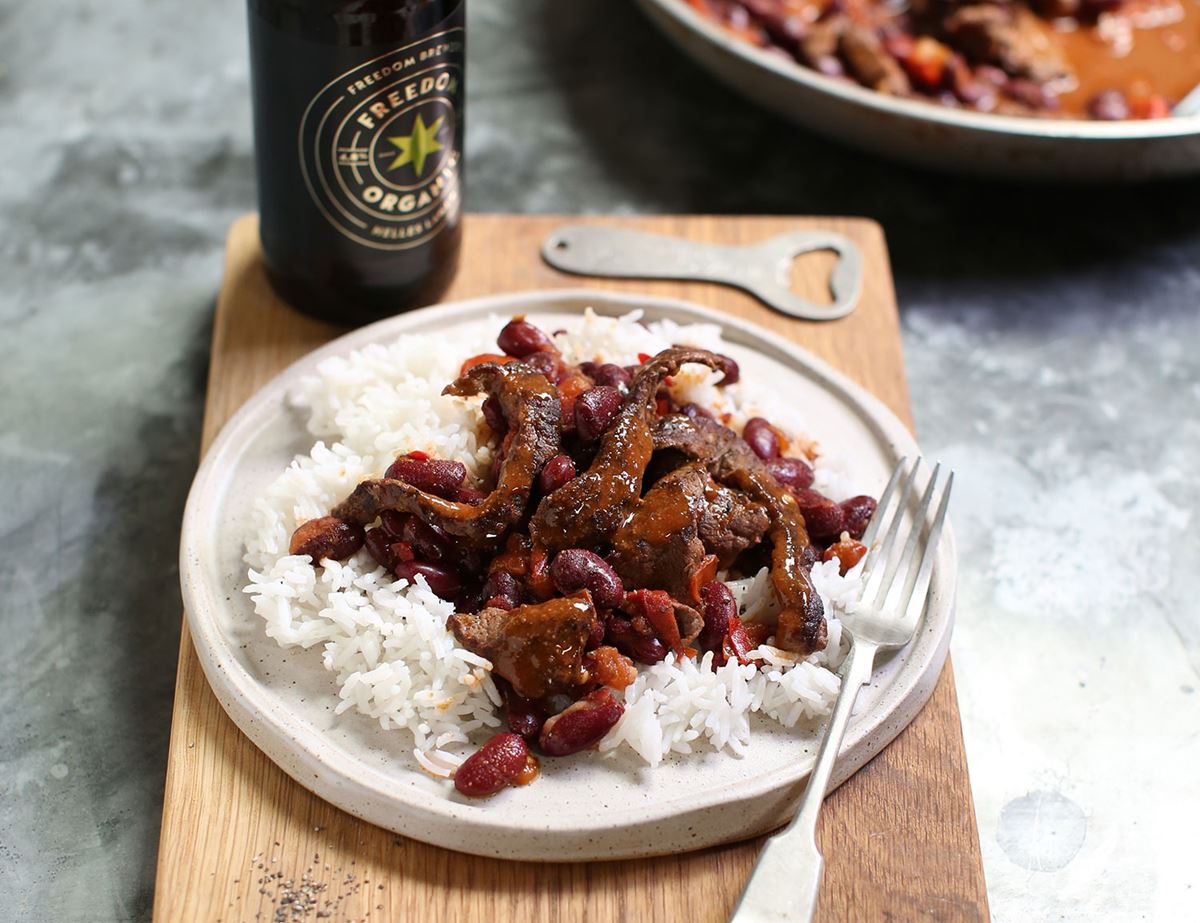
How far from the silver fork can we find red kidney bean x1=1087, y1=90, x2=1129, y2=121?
2230 millimetres

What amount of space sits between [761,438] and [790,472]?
0.41ft

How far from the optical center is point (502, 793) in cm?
294

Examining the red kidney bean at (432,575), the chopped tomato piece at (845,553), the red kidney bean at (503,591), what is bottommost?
the chopped tomato piece at (845,553)

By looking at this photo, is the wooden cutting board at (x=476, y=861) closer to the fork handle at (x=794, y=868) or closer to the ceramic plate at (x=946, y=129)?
the fork handle at (x=794, y=868)

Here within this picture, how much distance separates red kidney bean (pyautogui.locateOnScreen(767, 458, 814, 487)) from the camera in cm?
355

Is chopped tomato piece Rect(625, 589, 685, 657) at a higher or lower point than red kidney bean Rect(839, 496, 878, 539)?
higher

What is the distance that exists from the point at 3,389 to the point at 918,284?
3.38 m

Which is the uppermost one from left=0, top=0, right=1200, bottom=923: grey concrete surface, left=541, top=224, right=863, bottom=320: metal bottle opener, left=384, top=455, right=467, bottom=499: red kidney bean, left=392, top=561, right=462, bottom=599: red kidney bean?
left=384, top=455, right=467, bottom=499: red kidney bean

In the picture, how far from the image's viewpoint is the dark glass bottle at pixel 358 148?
358cm

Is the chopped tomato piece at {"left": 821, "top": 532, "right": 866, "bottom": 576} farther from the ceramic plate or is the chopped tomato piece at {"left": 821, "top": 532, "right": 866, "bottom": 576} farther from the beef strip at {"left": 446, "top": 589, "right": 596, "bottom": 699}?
the ceramic plate

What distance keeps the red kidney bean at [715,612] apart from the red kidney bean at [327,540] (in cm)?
89

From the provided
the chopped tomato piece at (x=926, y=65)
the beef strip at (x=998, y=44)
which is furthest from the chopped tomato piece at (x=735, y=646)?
the beef strip at (x=998, y=44)

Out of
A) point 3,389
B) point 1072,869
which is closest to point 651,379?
point 1072,869

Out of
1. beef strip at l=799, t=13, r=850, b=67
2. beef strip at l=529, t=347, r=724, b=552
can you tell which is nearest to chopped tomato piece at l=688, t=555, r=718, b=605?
beef strip at l=529, t=347, r=724, b=552
